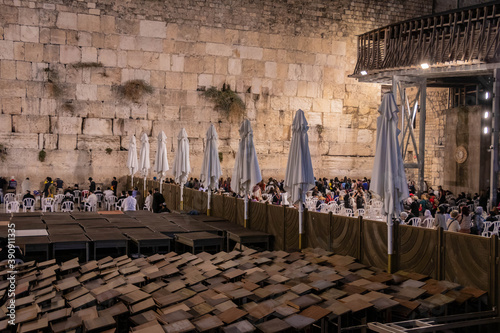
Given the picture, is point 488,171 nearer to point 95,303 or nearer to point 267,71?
point 267,71

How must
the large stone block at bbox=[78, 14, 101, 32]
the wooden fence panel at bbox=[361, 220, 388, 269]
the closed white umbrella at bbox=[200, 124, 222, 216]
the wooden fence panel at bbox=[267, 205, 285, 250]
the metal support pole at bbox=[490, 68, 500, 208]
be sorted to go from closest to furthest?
the wooden fence panel at bbox=[361, 220, 388, 269]
the wooden fence panel at bbox=[267, 205, 285, 250]
the closed white umbrella at bbox=[200, 124, 222, 216]
the metal support pole at bbox=[490, 68, 500, 208]
the large stone block at bbox=[78, 14, 101, 32]

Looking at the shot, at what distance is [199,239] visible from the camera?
805 centimetres

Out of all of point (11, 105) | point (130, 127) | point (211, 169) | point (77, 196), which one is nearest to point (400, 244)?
point (211, 169)

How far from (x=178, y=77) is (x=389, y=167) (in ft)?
48.7

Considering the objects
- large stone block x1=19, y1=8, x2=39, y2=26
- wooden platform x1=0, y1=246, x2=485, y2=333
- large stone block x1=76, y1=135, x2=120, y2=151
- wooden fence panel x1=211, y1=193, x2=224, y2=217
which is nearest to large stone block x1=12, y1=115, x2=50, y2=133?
large stone block x1=76, y1=135, x2=120, y2=151

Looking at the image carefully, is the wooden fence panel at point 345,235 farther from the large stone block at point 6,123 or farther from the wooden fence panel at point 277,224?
the large stone block at point 6,123

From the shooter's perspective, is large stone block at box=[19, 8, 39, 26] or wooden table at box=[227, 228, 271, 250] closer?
wooden table at box=[227, 228, 271, 250]

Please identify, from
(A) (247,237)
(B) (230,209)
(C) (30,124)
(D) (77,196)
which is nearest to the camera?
(A) (247,237)

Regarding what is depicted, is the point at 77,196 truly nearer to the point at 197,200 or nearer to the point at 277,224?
the point at 197,200

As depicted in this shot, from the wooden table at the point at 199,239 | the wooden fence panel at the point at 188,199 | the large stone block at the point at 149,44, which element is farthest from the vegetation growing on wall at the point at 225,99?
the wooden table at the point at 199,239

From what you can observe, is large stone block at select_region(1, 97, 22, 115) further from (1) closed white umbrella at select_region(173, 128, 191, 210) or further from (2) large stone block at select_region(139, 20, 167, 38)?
(1) closed white umbrella at select_region(173, 128, 191, 210)

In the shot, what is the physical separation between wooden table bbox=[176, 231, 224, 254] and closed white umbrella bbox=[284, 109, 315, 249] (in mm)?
1350

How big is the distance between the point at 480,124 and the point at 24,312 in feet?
56.5

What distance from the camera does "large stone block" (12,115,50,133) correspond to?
18.7 metres
